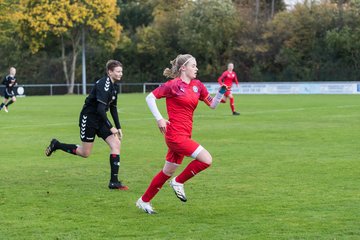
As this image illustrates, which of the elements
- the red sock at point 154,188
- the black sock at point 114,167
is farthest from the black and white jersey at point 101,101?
the red sock at point 154,188

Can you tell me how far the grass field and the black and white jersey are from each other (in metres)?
1.00

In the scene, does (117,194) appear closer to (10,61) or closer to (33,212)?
(33,212)

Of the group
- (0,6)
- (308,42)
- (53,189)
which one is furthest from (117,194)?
(0,6)

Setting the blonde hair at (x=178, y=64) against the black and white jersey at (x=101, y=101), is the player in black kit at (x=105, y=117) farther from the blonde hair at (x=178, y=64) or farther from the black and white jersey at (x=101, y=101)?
the blonde hair at (x=178, y=64)

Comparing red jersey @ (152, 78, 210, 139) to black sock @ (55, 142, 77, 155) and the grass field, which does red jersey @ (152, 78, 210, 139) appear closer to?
the grass field

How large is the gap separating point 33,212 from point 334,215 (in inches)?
139

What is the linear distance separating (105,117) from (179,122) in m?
2.10

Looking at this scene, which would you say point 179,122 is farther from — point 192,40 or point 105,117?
point 192,40

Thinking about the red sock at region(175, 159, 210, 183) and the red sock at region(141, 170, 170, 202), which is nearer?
the red sock at region(175, 159, 210, 183)

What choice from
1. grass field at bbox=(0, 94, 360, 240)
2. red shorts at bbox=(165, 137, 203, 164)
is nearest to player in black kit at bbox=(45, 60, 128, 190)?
grass field at bbox=(0, 94, 360, 240)

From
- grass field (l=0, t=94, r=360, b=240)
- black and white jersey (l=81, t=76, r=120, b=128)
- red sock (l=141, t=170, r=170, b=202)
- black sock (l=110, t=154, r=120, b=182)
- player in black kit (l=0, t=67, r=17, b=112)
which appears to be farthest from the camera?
player in black kit (l=0, t=67, r=17, b=112)

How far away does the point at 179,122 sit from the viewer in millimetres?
8266

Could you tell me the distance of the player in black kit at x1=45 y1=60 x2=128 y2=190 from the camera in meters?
10.1

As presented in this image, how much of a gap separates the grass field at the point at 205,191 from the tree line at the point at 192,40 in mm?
38611
